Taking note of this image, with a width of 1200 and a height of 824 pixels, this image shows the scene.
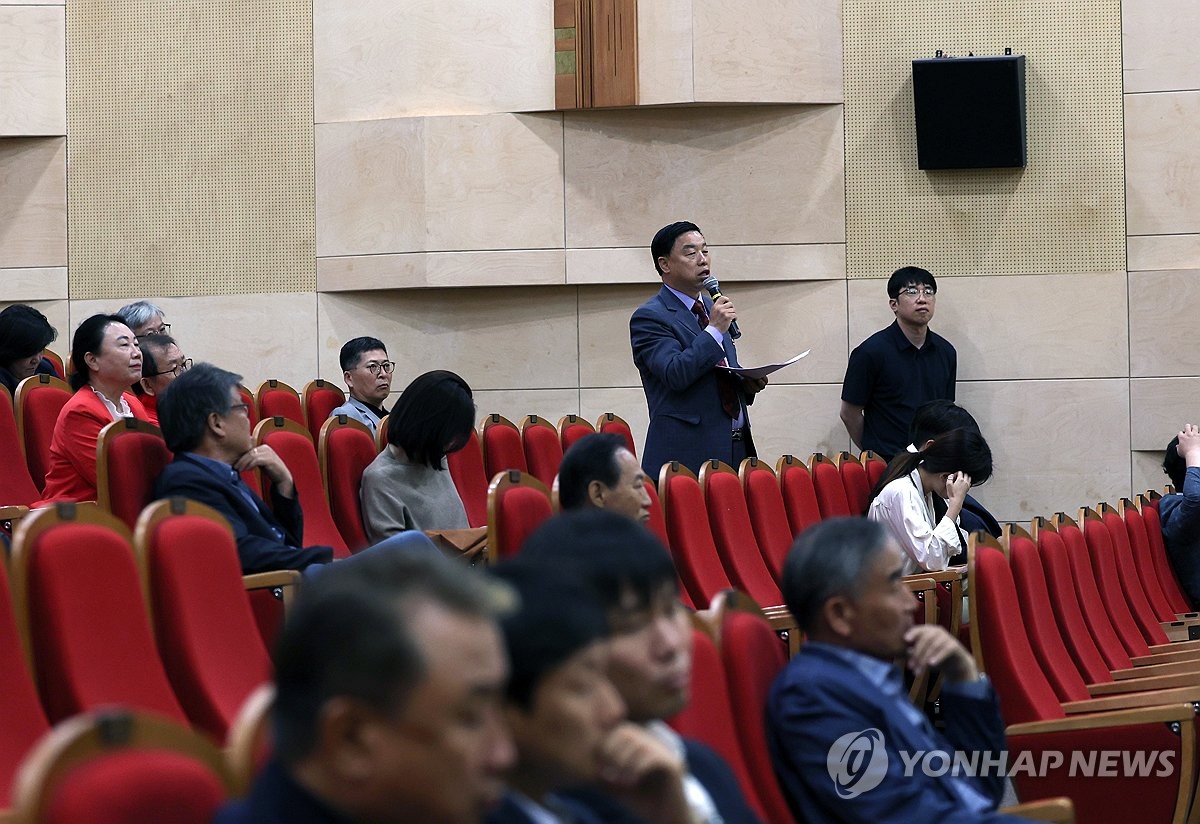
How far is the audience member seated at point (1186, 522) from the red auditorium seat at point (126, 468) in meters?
2.33

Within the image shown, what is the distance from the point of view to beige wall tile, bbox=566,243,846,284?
172 inches

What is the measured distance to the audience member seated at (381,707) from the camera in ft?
2.18

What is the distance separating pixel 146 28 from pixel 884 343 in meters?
2.40

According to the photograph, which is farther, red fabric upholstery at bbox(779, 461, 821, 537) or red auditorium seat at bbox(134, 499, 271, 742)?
red fabric upholstery at bbox(779, 461, 821, 537)

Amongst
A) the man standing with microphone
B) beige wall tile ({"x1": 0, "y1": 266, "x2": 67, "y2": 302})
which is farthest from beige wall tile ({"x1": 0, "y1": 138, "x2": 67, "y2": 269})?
the man standing with microphone

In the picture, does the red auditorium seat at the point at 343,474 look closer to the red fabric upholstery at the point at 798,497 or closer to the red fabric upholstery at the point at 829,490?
the red fabric upholstery at the point at 798,497

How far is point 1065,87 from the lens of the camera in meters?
4.29

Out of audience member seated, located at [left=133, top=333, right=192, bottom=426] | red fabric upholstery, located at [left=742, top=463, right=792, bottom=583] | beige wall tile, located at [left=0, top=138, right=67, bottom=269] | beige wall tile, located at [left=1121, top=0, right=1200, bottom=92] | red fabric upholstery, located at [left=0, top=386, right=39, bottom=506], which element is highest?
beige wall tile, located at [left=1121, top=0, right=1200, bottom=92]

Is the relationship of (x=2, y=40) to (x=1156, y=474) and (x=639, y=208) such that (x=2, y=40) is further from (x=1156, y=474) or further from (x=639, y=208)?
(x=1156, y=474)

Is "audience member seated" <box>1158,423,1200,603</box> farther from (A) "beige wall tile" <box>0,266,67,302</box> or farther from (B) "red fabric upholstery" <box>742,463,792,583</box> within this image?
(A) "beige wall tile" <box>0,266,67,302</box>

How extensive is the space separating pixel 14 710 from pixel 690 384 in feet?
5.94

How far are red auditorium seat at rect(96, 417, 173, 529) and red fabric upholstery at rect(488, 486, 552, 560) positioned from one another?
51cm

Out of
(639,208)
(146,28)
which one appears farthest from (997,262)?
(146,28)

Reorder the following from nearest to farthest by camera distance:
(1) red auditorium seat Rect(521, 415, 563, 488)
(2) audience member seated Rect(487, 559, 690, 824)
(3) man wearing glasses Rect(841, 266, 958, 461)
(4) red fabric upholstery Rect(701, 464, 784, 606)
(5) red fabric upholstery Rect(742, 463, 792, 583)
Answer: (2) audience member seated Rect(487, 559, 690, 824) < (4) red fabric upholstery Rect(701, 464, 784, 606) < (5) red fabric upholstery Rect(742, 463, 792, 583) < (1) red auditorium seat Rect(521, 415, 563, 488) < (3) man wearing glasses Rect(841, 266, 958, 461)
